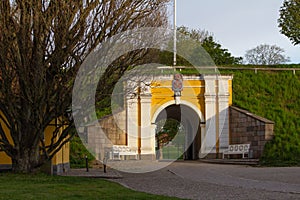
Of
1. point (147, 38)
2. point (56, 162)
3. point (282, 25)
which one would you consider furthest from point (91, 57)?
point (282, 25)

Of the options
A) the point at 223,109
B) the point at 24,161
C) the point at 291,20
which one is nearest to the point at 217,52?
the point at 291,20

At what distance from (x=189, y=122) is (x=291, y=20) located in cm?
1537

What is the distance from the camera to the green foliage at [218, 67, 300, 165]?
27.3 m

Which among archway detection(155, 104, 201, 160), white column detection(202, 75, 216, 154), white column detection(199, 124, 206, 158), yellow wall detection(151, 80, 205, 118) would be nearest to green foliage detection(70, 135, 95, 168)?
yellow wall detection(151, 80, 205, 118)

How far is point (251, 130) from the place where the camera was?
30.3 meters

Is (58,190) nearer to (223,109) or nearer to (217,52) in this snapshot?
(223,109)

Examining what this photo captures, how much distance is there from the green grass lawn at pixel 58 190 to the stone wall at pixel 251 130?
15085mm

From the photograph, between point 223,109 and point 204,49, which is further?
point 204,49

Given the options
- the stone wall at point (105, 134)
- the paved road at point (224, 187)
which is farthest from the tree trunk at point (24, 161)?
the stone wall at point (105, 134)

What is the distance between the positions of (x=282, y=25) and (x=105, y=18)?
33280mm

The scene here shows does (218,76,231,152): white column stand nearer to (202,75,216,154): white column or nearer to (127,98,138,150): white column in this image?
(202,75,216,154): white column

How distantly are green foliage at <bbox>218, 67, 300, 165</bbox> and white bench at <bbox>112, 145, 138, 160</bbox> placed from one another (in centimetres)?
695

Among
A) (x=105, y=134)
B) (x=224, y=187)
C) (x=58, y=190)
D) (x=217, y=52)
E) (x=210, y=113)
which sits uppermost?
(x=217, y=52)

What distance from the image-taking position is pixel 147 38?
17.6 metres
